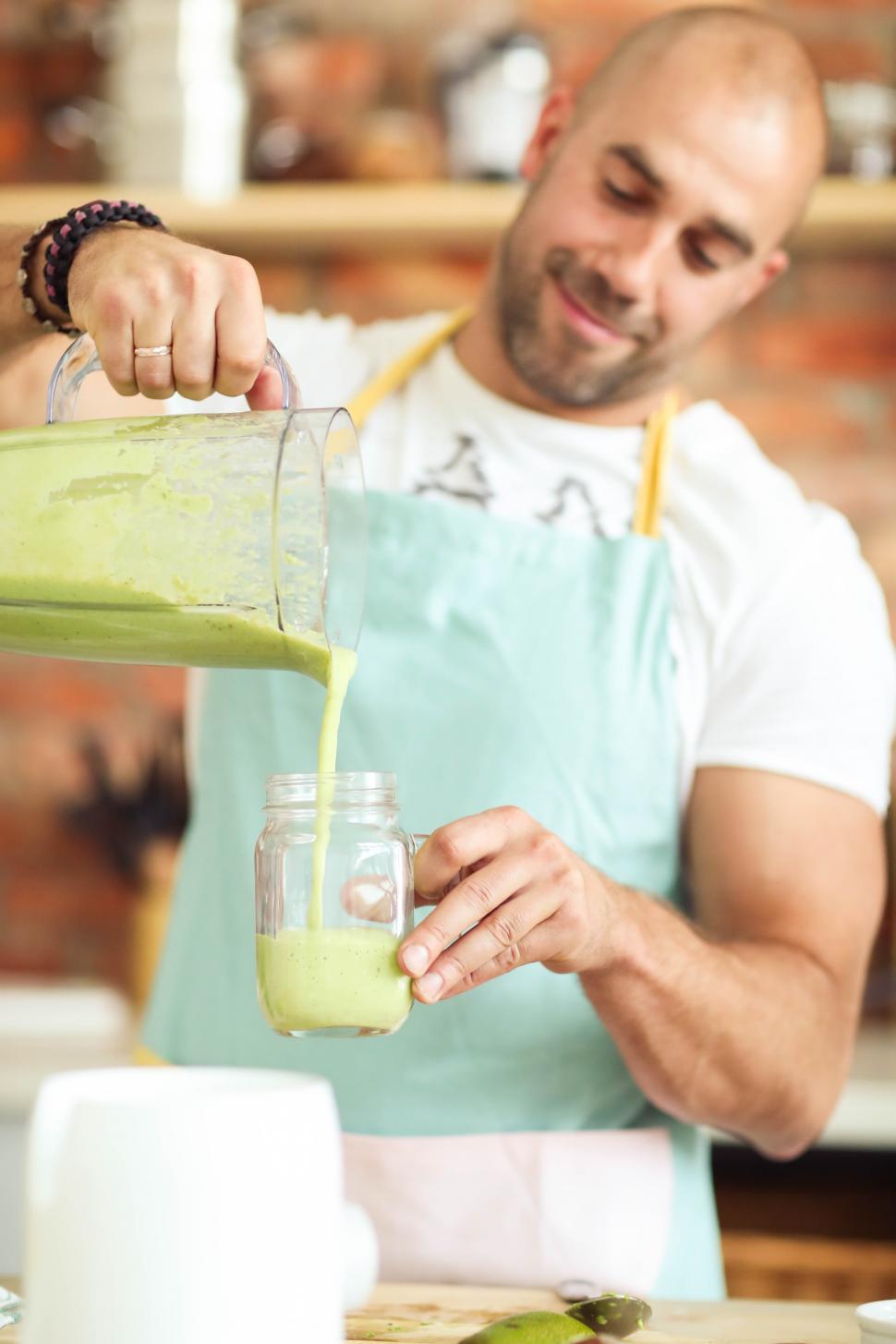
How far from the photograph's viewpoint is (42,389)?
139cm

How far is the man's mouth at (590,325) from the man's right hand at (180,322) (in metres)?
0.55

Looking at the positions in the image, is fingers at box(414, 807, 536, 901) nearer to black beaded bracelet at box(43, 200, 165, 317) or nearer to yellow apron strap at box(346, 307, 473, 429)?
black beaded bracelet at box(43, 200, 165, 317)

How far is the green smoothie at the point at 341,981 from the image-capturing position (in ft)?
2.97

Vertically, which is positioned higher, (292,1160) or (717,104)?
(717,104)

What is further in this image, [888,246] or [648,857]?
[888,246]

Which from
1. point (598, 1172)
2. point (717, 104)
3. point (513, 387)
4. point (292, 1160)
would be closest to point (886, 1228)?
point (598, 1172)

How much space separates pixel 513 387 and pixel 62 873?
1428mm

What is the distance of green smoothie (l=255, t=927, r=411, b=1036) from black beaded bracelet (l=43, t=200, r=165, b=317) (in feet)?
1.42

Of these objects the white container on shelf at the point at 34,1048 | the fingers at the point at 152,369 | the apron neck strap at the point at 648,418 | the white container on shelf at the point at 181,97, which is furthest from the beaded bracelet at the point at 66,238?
the white container on shelf at the point at 181,97

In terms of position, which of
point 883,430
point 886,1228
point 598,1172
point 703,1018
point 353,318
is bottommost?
point 886,1228

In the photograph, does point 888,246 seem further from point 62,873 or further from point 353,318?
point 62,873

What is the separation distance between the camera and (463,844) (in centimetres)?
91

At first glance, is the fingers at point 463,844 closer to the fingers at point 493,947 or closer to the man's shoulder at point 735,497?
the fingers at point 493,947

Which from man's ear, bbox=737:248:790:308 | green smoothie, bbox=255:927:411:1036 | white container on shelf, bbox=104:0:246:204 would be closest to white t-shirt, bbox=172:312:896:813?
man's ear, bbox=737:248:790:308
